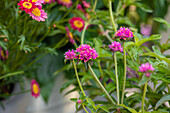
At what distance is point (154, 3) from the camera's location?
1070mm

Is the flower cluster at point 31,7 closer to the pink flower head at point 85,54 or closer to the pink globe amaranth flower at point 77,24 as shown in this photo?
the pink flower head at point 85,54

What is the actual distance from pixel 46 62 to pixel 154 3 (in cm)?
64

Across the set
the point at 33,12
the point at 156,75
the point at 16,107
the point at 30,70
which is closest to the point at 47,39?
the point at 30,70

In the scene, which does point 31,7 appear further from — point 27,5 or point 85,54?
point 85,54

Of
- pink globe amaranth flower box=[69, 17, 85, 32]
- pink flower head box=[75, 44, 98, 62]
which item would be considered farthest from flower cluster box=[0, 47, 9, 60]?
pink flower head box=[75, 44, 98, 62]

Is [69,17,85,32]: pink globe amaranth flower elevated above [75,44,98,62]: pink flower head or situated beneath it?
elevated above

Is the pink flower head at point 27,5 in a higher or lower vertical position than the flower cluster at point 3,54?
higher

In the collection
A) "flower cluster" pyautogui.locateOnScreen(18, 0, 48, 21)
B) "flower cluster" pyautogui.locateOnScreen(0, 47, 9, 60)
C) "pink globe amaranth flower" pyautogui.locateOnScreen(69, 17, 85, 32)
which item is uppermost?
"flower cluster" pyautogui.locateOnScreen(18, 0, 48, 21)

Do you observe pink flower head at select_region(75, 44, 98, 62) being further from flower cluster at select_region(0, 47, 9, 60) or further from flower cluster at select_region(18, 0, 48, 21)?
flower cluster at select_region(0, 47, 9, 60)

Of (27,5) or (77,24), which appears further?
(77,24)

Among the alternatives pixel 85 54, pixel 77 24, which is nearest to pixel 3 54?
pixel 77 24

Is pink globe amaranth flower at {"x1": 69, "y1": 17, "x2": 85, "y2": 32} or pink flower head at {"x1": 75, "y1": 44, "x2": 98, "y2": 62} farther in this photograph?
pink globe amaranth flower at {"x1": 69, "y1": 17, "x2": 85, "y2": 32}

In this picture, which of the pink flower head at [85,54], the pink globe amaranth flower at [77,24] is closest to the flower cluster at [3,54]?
the pink globe amaranth flower at [77,24]

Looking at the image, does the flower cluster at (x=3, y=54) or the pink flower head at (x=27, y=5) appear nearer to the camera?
the pink flower head at (x=27, y=5)
